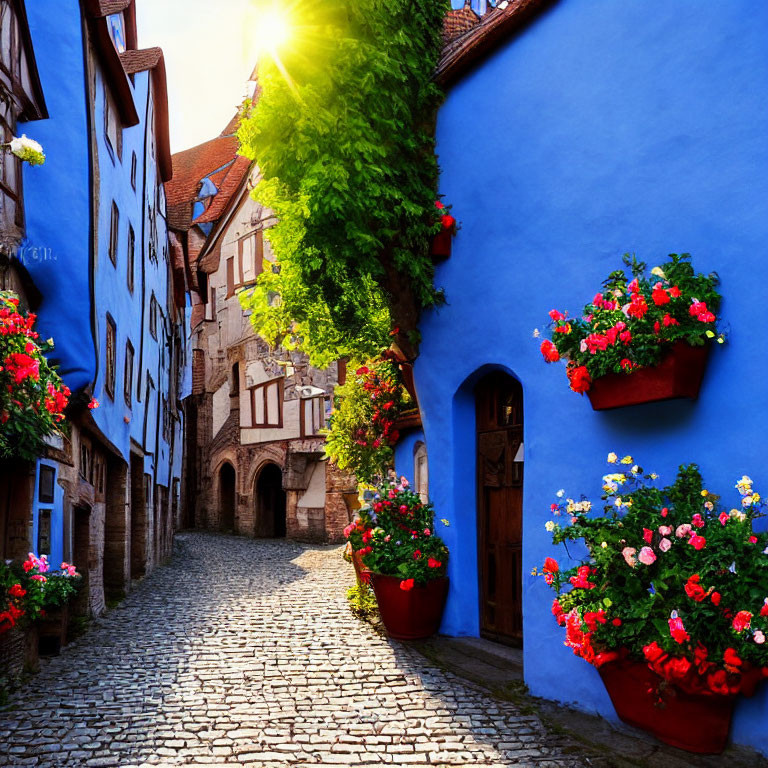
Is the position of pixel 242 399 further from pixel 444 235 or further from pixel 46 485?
pixel 444 235

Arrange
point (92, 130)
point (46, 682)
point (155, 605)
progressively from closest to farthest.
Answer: point (46, 682) < point (92, 130) < point (155, 605)

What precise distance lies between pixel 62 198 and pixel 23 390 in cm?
313

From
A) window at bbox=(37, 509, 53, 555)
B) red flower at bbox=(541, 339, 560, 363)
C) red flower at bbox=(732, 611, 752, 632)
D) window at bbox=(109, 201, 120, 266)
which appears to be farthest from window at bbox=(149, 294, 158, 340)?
red flower at bbox=(732, 611, 752, 632)

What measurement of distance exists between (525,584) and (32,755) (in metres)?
2.93

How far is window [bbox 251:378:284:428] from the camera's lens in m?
20.8

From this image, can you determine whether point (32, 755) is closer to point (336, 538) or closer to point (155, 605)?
point (155, 605)

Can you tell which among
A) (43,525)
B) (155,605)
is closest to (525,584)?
(43,525)

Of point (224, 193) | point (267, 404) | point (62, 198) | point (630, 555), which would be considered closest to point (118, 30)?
Answer: point (62, 198)

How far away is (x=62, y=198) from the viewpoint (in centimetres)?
725

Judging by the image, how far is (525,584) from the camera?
196 inches

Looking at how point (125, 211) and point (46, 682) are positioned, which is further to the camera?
point (125, 211)

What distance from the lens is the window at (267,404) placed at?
2083 cm

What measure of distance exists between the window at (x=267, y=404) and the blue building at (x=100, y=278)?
5.97m

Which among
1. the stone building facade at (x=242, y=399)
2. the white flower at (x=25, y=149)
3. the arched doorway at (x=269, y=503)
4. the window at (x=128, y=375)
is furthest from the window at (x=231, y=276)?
the white flower at (x=25, y=149)
